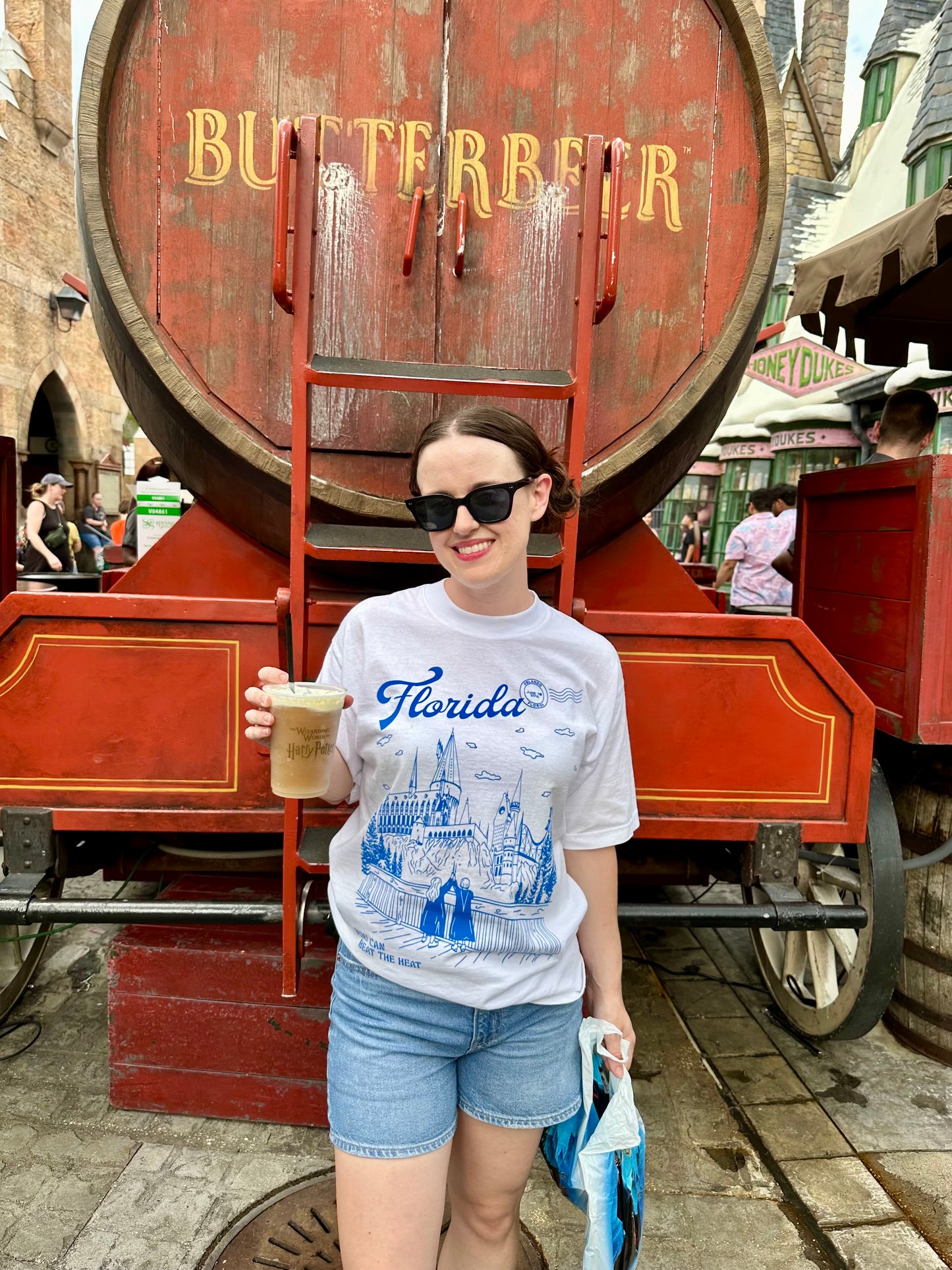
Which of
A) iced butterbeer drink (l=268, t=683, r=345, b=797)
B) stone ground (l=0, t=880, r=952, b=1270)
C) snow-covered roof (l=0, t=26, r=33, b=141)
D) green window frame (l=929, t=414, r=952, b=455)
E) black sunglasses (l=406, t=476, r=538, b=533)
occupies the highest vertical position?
snow-covered roof (l=0, t=26, r=33, b=141)

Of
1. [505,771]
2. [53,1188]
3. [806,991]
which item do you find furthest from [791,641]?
[53,1188]

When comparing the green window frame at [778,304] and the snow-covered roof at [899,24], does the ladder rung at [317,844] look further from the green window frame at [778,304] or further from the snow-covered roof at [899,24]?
the snow-covered roof at [899,24]

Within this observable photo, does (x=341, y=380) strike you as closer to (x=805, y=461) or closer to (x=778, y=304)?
(x=805, y=461)

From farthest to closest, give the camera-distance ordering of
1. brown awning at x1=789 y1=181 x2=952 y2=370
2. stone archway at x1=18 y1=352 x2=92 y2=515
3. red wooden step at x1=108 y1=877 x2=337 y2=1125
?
1. stone archway at x1=18 y1=352 x2=92 y2=515
2. brown awning at x1=789 y1=181 x2=952 y2=370
3. red wooden step at x1=108 y1=877 x2=337 y2=1125

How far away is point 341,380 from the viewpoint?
1.71m

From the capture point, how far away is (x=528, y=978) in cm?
139

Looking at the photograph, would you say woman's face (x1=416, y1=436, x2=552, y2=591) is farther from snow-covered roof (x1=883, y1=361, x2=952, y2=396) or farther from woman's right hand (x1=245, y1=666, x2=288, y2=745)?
snow-covered roof (x1=883, y1=361, x2=952, y2=396)

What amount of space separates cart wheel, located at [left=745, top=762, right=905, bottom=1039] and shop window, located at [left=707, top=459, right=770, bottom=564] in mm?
12592

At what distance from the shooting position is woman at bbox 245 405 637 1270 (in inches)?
53.4

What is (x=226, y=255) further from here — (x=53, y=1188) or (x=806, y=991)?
(x=806, y=991)

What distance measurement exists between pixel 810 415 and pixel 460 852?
13.1 meters

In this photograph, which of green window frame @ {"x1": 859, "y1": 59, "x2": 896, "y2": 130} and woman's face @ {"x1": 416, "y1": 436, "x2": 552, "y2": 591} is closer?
woman's face @ {"x1": 416, "y1": 436, "x2": 552, "y2": 591}

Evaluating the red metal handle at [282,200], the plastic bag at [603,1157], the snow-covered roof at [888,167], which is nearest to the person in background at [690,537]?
the snow-covered roof at [888,167]

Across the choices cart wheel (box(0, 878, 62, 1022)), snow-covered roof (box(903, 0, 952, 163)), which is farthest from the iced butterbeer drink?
snow-covered roof (box(903, 0, 952, 163))
